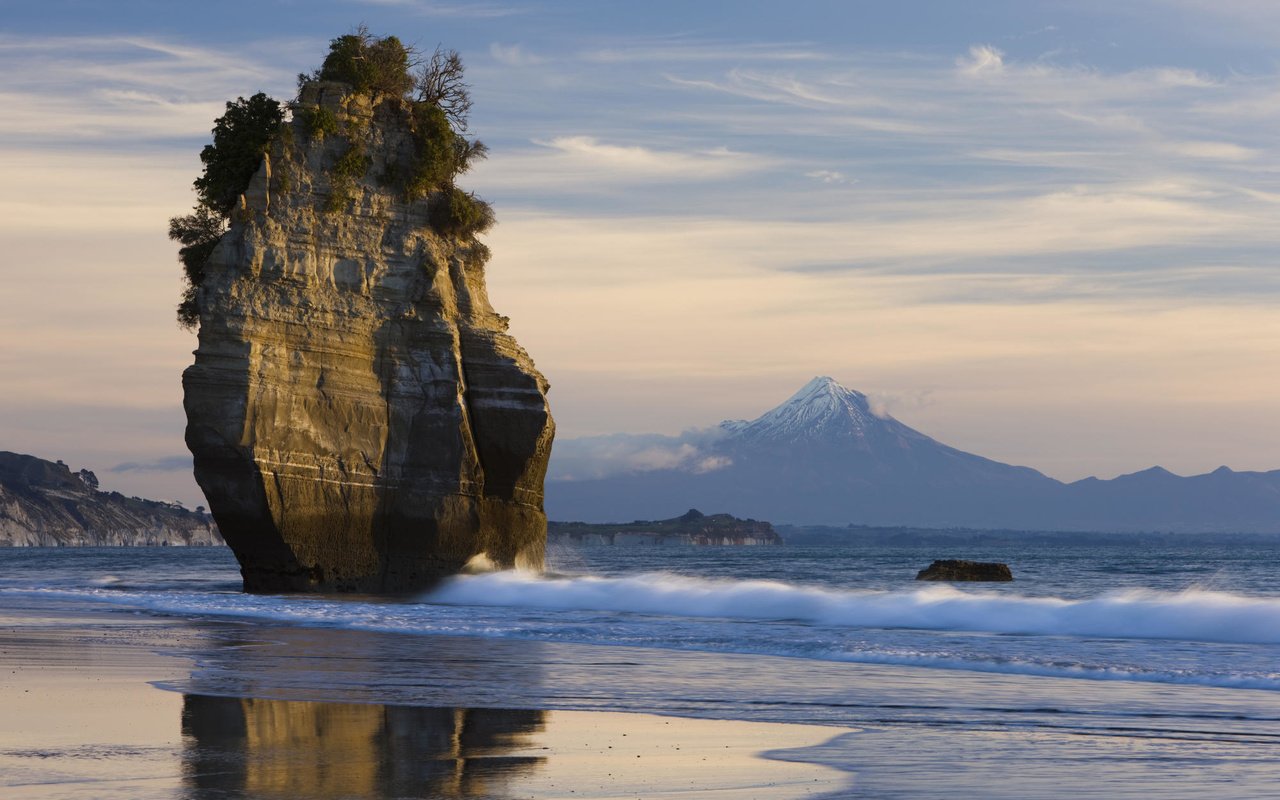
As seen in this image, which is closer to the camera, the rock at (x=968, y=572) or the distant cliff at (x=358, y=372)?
the distant cliff at (x=358, y=372)

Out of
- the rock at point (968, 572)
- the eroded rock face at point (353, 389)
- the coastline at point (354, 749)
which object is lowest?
the rock at point (968, 572)

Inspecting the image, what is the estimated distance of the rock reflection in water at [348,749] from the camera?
435 inches

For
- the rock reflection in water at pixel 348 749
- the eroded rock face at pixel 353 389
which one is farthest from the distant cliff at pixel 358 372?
the rock reflection in water at pixel 348 749

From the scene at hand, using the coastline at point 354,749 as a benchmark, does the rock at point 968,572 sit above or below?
below

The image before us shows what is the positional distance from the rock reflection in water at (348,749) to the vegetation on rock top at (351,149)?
27.8 meters

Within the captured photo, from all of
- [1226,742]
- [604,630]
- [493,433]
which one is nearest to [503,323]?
[493,433]

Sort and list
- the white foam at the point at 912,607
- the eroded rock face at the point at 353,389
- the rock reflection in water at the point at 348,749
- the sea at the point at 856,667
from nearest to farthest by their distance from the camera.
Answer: the rock reflection in water at the point at 348,749 → the sea at the point at 856,667 → the white foam at the point at 912,607 → the eroded rock face at the point at 353,389

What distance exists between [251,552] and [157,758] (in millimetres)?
29229

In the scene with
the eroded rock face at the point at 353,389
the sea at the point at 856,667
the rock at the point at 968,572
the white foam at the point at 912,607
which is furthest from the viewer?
the rock at the point at 968,572

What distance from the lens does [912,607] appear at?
3331cm

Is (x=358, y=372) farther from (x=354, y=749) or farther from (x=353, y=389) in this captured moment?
(x=354, y=749)

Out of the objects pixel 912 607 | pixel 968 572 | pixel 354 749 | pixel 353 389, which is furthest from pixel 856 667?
pixel 968 572

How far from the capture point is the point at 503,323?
4431 centimetres

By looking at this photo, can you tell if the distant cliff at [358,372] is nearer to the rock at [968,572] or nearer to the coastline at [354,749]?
the coastline at [354,749]
